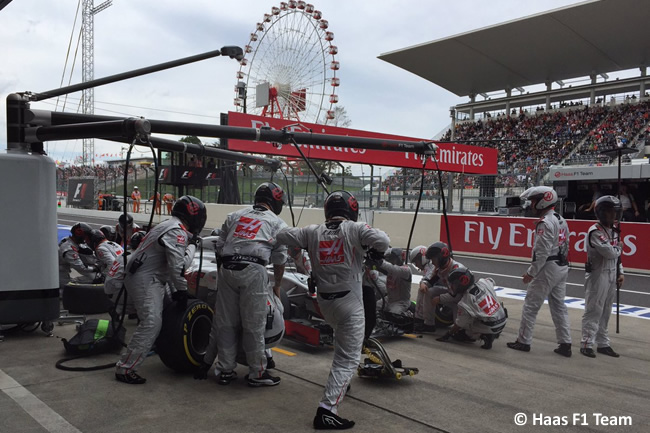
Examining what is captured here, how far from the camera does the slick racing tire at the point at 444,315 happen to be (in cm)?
720

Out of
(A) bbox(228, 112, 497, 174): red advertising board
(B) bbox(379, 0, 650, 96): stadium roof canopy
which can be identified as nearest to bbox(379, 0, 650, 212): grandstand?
(B) bbox(379, 0, 650, 96): stadium roof canopy

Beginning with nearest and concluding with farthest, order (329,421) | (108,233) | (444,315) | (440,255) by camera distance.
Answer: (329,421) < (440,255) < (444,315) < (108,233)

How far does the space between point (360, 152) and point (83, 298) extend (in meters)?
18.7

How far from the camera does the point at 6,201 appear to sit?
18.8 ft

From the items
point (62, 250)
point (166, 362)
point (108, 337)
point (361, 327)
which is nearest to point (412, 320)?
point (361, 327)

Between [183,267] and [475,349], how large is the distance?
3568mm

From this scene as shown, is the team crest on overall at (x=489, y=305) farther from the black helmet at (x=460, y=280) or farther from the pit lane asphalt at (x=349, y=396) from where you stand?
the pit lane asphalt at (x=349, y=396)

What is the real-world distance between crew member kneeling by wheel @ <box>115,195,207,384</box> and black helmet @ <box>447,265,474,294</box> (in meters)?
3.13

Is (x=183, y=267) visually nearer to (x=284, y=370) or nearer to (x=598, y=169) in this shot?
(x=284, y=370)

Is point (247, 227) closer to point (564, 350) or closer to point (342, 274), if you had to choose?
point (342, 274)

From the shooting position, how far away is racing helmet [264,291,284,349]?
A: 5145 mm

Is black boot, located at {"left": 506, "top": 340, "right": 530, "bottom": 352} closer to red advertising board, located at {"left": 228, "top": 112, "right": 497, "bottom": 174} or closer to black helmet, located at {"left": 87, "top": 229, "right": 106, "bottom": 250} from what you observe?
black helmet, located at {"left": 87, "top": 229, "right": 106, "bottom": 250}

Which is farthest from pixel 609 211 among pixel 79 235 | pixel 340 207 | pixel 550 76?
pixel 550 76

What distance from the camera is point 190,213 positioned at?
530 cm
